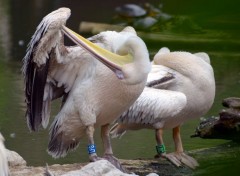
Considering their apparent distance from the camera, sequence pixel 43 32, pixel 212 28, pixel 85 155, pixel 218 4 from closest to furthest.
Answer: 1. pixel 43 32
2. pixel 85 155
3. pixel 212 28
4. pixel 218 4

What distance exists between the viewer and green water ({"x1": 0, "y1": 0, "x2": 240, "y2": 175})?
668 cm

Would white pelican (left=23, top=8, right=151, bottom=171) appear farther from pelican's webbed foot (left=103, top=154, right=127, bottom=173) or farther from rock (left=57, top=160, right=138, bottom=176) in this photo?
rock (left=57, top=160, right=138, bottom=176)

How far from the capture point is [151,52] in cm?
1220

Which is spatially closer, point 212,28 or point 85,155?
point 85,155

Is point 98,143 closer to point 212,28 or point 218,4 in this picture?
point 212,28

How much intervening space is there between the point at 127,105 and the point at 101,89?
193 mm

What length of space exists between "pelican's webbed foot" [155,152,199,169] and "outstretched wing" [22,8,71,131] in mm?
893

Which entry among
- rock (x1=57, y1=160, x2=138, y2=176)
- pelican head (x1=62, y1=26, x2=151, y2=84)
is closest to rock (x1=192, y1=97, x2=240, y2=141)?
A: pelican head (x1=62, y1=26, x2=151, y2=84)

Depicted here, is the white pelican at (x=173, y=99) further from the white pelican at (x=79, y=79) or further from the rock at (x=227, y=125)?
the white pelican at (x=79, y=79)

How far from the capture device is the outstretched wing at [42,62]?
5.25 m

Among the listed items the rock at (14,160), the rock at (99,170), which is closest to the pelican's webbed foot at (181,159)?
the rock at (14,160)

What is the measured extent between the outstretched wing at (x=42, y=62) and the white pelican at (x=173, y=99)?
599mm

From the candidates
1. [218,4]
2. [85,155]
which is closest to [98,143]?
[85,155]

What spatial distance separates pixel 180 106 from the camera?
18.6 feet
